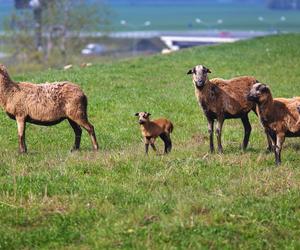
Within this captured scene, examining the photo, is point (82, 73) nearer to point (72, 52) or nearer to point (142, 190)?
point (142, 190)

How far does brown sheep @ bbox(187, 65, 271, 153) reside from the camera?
652 inches

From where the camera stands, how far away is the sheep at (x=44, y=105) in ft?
55.3

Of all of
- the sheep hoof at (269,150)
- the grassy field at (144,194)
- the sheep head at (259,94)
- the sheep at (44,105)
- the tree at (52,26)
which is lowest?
the tree at (52,26)

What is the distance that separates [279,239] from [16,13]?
69.0 metres

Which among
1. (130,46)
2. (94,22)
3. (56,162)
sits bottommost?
(130,46)

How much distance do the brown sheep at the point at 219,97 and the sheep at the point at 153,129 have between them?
0.94 metres

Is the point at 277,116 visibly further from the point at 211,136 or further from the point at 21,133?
the point at 21,133

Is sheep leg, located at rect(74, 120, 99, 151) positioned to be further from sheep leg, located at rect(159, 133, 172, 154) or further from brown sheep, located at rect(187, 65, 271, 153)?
brown sheep, located at rect(187, 65, 271, 153)

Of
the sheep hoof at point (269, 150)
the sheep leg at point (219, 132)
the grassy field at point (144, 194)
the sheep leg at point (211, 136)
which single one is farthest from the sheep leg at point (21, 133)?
the sheep hoof at point (269, 150)

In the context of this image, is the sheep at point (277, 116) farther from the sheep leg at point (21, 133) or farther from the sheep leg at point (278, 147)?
the sheep leg at point (21, 133)

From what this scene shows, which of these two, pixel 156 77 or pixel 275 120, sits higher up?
pixel 275 120

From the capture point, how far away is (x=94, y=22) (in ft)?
257

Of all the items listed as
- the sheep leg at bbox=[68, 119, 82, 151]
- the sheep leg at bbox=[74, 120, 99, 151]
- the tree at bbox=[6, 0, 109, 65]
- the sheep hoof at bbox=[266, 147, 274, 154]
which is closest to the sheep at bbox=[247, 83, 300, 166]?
the sheep hoof at bbox=[266, 147, 274, 154]

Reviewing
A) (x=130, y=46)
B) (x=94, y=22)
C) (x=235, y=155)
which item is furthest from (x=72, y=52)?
(x=235, y=155)
